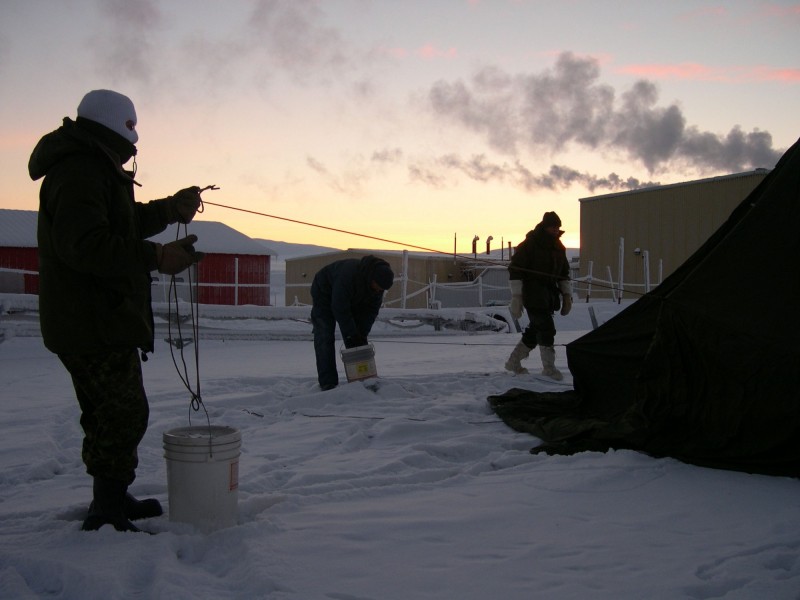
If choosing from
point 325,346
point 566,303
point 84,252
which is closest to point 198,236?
point 566,303

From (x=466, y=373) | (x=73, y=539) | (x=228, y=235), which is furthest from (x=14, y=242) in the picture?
(x=73, y=539)

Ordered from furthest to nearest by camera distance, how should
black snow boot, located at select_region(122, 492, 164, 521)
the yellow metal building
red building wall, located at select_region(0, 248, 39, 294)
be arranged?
red building wall, located at select_region(0, 248, 39, 294)
the yellow metal building
black snow boot, located at select_region(122, 492, 164, 521)

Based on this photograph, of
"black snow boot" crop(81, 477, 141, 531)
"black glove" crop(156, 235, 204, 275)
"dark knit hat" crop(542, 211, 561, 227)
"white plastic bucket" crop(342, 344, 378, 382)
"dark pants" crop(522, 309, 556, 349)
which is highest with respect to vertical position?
"dark knit hat" crop(542, 211, 561, 227)

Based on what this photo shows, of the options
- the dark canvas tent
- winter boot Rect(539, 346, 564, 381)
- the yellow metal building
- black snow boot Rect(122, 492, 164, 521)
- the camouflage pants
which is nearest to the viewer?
the camouflage pants

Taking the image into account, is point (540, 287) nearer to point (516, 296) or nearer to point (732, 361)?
point (516, 296)

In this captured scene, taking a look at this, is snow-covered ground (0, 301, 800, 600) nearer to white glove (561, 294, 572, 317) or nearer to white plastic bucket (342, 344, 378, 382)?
white plastic bucket (342, 344, 378, 382)

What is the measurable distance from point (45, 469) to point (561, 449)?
3022 mm

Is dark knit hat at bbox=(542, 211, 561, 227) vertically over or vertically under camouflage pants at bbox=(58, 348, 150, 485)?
over

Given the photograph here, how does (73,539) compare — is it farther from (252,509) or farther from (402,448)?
(402,448)

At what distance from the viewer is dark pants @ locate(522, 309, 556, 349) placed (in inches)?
293

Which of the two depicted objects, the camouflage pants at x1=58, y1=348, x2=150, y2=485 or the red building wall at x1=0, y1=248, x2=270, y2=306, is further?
the red building wall at x1=0, y1=248, x2=270, y2=306

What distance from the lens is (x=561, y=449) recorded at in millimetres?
4289

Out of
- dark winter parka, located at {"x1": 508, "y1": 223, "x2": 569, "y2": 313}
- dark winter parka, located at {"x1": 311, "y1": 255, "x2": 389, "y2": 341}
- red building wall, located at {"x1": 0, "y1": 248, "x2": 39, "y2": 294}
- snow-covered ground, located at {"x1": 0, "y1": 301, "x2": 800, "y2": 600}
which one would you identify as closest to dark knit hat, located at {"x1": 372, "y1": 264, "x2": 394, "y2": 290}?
dark winter parka, located at {"x1": 311, "y1": 255, "x2": 389, "y2": 341}

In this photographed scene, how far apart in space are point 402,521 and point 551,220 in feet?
17.4
